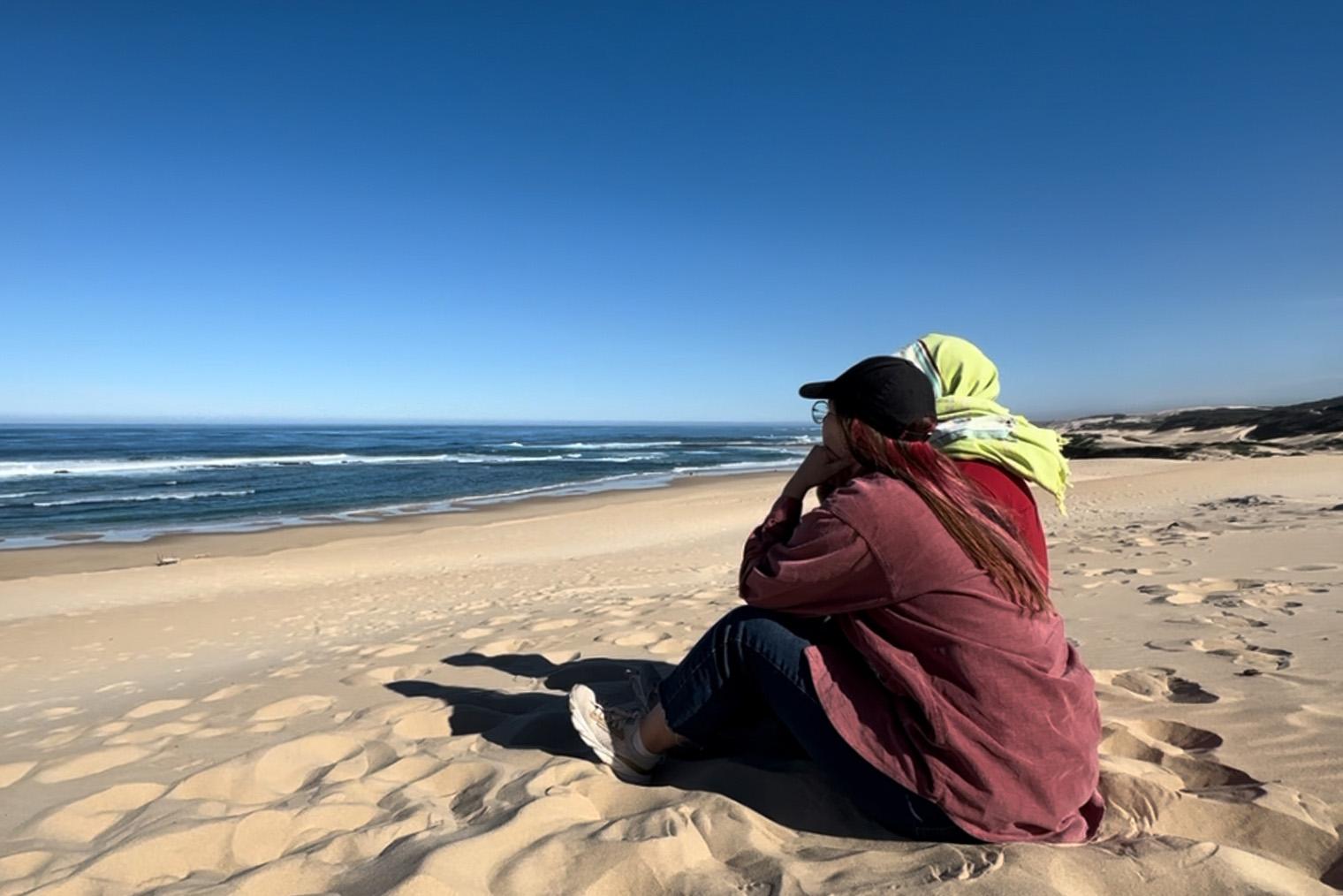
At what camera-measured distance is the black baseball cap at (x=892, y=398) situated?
1.86 m

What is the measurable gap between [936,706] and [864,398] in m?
0.78

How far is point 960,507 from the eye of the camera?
1.79 metres

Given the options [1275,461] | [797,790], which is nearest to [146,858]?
[797,790]

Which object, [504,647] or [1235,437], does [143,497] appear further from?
[1235,437]

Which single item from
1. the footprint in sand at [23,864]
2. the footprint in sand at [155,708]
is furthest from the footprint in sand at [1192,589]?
the footprint in sand at [155,708]

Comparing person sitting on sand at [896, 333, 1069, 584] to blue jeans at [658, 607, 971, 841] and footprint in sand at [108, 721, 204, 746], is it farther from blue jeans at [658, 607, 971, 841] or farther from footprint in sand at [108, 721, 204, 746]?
footprint in sand at [108, 721, 204, 746]

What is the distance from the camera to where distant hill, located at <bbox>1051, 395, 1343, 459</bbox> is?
23.8 m

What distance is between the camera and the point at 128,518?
656 inches

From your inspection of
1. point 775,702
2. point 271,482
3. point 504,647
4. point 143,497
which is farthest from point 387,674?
point 271,482

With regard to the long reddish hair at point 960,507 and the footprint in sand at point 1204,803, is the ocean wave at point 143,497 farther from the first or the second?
the footprint in sand at point 1204,803

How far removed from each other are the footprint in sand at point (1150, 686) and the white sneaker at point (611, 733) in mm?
1842

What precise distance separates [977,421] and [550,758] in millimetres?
1830

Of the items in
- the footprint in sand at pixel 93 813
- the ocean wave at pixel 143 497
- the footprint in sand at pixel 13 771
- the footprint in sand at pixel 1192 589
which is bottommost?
the ocean wave at pixel 143 497

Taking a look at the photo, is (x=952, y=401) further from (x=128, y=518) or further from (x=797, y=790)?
(x=128, y=518)
